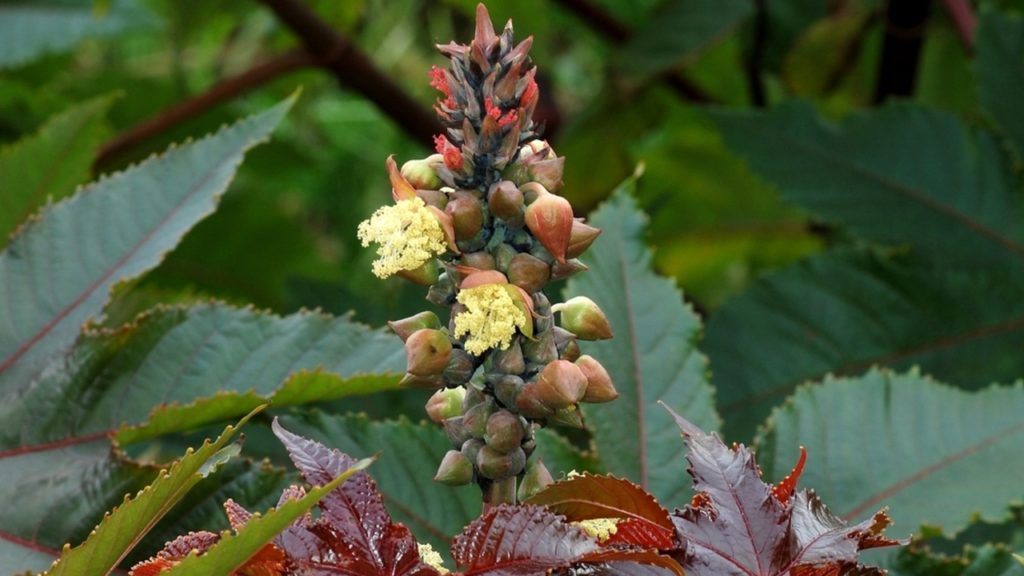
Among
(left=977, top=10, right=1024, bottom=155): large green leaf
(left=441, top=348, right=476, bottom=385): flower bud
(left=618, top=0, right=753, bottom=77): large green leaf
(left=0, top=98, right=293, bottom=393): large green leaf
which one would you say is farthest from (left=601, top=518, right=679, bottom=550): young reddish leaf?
(left=618, top=0, right=753, bottom=77): large green leaf

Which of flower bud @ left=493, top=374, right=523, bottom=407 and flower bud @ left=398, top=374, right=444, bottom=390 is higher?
flower bud @ left=493, top=374, right=523, bottom=407

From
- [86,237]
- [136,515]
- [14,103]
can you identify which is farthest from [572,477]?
[14,103]

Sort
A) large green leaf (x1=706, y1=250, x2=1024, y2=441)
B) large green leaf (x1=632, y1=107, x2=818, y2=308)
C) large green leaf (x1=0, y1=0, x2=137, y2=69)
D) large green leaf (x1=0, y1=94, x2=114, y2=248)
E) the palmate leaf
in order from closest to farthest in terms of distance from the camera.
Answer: the palmate leaf
large green leaf (x1=0, y1=94, x2=114, y2=248)
large green leaf (x1=706, y1=250, x2=1024, y2=441)
large green leaf (x1=0, y1=0, x2=137, y2=69)
large green leaf (x1=632, y1=107, x2=818, y2=308)

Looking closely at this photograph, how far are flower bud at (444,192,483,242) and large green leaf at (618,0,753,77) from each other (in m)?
1.22

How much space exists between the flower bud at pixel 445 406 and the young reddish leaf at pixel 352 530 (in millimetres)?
55

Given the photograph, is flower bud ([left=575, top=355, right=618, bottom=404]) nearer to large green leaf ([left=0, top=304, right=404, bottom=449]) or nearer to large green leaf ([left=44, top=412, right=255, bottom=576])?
large green leaf ([left=44, top=412, right=255, bottom=576])

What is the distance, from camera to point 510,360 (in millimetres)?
535

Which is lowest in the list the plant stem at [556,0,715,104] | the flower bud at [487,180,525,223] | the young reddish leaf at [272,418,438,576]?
the young reddish leaf at [272,418,438,576]

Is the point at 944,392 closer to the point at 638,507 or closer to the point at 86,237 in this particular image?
the point at 638,507

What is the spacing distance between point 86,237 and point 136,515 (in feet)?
1.46

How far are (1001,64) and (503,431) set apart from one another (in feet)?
3.32

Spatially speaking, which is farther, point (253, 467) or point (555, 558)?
point (253, 467)

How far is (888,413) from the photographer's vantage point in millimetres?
875

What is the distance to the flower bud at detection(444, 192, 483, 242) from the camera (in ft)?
1.73
